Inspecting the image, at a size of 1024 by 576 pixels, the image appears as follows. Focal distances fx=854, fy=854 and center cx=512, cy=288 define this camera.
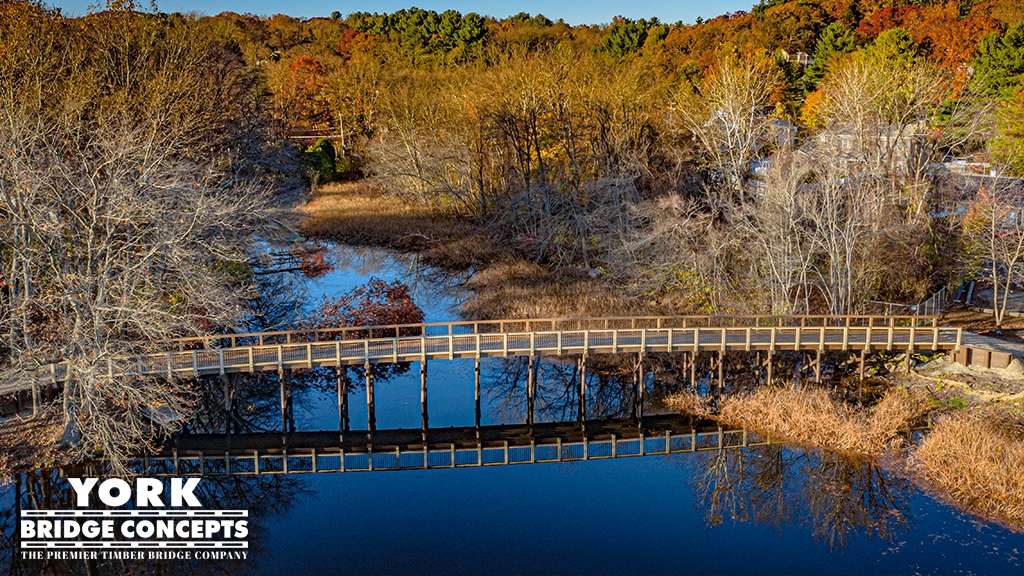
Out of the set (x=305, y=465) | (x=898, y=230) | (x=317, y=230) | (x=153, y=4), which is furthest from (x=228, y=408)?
(x=317, y=230)

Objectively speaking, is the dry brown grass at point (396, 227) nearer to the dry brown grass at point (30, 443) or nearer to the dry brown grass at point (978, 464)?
the dry brown grass at point (30, 443)

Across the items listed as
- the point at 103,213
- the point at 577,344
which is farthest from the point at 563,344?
the point at 103,213

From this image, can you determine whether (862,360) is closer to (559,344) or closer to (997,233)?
(997,233)

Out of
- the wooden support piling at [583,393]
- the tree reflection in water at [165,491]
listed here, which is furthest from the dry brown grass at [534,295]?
the tree reflection in water at [165,491]

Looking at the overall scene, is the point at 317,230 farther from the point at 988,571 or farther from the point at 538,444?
the point at 988,571

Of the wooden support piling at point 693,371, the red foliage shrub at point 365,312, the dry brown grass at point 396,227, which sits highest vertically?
the dry brown grass at point 396,227

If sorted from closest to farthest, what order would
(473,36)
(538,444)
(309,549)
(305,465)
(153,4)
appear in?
1. (309,549)
2. (305,465)
3. (538,444)
4. (153,4)
5. (473,36)

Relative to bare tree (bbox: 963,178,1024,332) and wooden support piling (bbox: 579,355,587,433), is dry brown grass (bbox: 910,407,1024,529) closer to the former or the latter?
bare tree (bbox: 963,178,1024,332)

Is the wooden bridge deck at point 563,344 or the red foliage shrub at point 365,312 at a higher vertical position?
the wooden bridge deck at point 563,344
